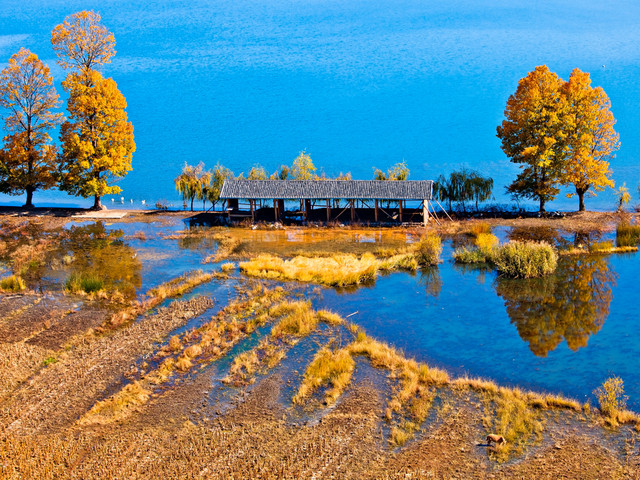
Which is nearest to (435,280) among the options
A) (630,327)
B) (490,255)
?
(490,255)

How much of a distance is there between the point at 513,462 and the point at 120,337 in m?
12.8

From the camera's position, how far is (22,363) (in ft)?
55.3

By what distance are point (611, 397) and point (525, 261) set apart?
1241 centimetres

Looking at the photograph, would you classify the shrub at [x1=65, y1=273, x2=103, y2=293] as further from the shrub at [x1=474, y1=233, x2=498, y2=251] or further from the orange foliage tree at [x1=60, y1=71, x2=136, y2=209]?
the shrub at [x1=474, y1=233, x2=498, y2=251]

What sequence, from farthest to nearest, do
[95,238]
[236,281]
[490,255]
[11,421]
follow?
[95,238] → [490,255] → [236,281] → [11,421]

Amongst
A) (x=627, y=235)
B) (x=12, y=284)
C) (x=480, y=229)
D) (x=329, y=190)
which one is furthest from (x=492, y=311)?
(x=12, y=284)

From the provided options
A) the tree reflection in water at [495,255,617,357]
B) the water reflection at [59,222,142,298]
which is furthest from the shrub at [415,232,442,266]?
the water reflection at [59,222,142,298]

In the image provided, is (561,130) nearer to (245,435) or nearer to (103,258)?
(103,258)

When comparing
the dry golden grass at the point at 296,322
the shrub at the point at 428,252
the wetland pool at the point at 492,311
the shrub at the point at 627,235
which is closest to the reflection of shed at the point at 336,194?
the wetland pool at the point at 492,311

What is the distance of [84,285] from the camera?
2380 cm

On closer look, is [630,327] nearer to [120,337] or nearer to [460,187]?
[120,337]

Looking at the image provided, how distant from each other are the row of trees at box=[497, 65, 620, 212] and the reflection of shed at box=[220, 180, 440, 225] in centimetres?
764

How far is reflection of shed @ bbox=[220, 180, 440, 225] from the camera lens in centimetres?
3775

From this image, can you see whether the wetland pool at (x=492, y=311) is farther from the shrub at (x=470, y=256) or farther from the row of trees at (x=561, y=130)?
the row of trees at (x=561, y=130)
